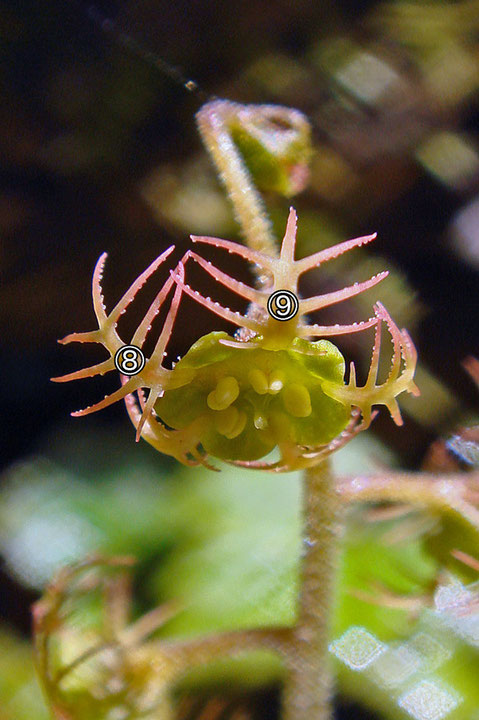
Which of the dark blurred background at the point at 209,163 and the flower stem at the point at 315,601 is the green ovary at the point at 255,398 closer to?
the flower stem at the point at 315,601

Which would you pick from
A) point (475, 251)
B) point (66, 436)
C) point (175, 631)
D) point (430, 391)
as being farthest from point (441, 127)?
point (175, 631)

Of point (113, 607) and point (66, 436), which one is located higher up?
point (113, 607)

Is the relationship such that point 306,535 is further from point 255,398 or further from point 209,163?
point 209,163

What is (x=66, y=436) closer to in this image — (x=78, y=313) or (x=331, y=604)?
(x=78, y=313)

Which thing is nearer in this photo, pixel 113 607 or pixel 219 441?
pixel 219 441

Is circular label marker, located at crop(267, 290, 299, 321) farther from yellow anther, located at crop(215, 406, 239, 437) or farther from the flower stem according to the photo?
the flower stem

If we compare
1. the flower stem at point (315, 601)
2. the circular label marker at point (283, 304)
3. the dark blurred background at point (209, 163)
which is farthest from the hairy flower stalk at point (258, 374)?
the dark blurred background at point (209, 163)
